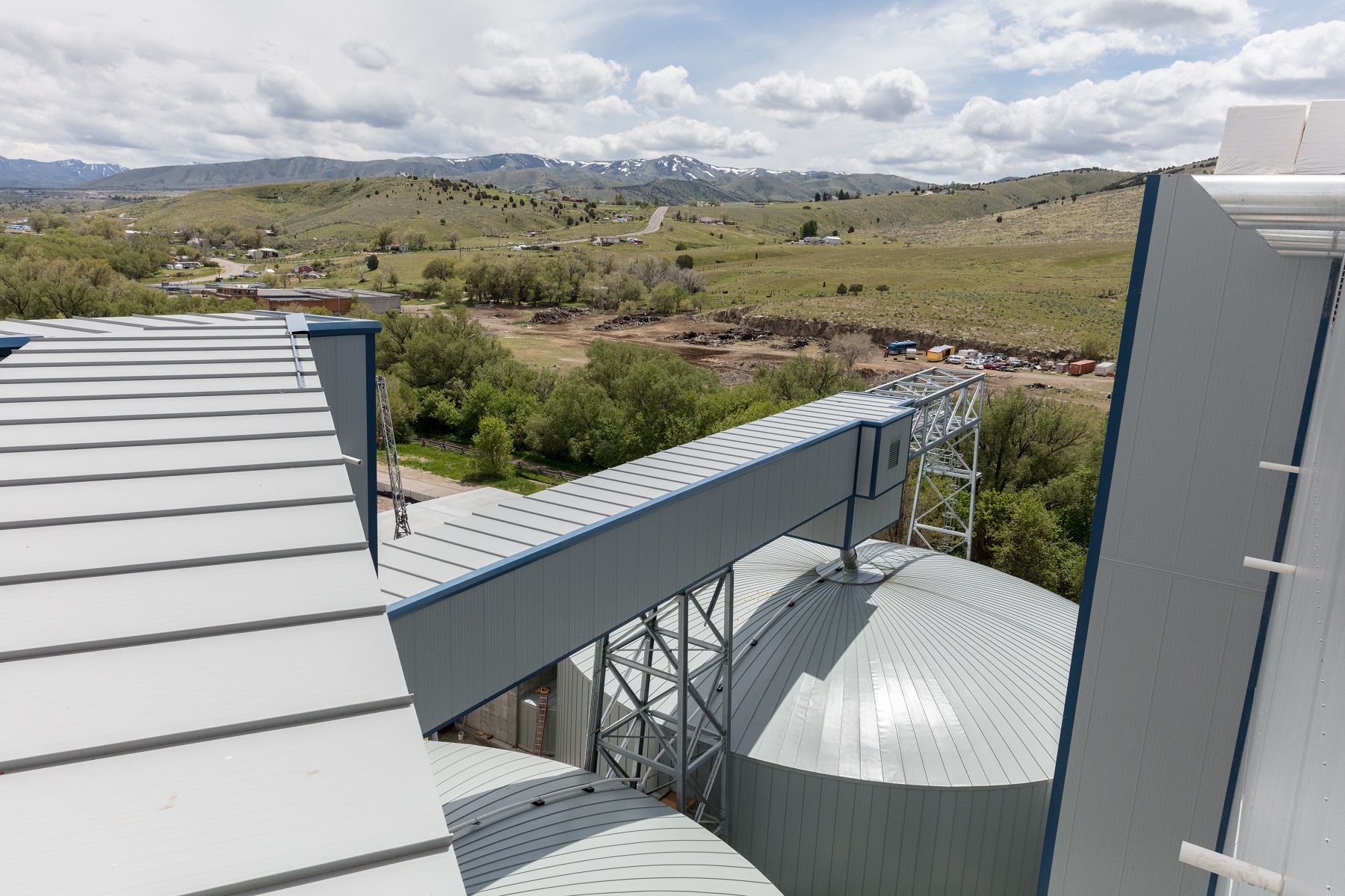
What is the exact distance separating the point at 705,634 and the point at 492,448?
94.1ft

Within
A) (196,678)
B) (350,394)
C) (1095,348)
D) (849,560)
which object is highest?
(1095,348)

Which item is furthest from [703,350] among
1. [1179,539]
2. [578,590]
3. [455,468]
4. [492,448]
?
Result: [1179,539]

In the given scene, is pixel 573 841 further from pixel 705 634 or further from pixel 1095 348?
pixel 1095 348

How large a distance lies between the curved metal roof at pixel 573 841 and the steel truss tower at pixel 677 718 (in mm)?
1600

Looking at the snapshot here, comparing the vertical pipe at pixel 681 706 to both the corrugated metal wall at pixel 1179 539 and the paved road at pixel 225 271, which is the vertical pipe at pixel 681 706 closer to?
the corrugated metal wall at pixel 1179 539

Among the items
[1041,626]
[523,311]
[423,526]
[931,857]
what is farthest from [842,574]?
[523,311]

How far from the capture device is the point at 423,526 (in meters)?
35.6

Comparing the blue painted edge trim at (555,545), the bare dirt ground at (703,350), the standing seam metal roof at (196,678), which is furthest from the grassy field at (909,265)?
the standing seam metal roof at (196,678)

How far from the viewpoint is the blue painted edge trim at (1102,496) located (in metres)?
9.59

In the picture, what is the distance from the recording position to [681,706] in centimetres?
1423

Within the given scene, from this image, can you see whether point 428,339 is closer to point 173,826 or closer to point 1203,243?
point 1203,243

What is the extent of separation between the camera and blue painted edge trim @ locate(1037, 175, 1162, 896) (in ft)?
31.5

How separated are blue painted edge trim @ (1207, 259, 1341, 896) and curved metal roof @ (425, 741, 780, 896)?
5818 mm

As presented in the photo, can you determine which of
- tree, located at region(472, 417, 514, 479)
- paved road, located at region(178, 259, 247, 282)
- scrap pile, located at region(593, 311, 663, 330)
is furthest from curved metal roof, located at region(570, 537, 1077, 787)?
paved road, located at region(178, 259, 247, 282)
